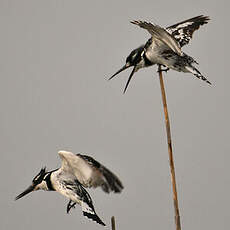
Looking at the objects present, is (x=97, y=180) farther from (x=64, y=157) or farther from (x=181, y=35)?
(x=181, y=35)

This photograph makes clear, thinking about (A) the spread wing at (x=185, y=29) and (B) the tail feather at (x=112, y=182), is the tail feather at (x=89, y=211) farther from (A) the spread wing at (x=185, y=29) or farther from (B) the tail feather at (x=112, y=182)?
(A) the spread wing at (x=185, y=29)

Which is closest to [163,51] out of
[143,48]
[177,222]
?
[143,48]

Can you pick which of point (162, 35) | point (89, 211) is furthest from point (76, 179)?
point (162, 35)

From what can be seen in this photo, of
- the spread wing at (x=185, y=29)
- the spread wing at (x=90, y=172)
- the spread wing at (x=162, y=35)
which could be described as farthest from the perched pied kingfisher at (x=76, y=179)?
the spread wing at (x=185, y=29)

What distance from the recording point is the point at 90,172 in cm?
200

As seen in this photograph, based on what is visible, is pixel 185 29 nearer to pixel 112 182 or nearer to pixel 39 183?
pixel 112 182

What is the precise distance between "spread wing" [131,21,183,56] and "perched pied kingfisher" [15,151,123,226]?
0.54 m

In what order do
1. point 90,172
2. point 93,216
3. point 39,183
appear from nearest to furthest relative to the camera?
point 90,172 < point 93,216 < point 39,183

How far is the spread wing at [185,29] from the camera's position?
2.18 m

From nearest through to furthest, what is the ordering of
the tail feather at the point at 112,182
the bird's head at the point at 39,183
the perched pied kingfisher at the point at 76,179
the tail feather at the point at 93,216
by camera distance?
the tail feather at the point at 112,182 → the perched pied kingfisher at the point at 76,179 → the tail feather at the point at 93,216 → the bird's head at the point at 39,183

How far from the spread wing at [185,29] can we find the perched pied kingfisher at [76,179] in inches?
25.7

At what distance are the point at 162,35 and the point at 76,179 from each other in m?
0.71

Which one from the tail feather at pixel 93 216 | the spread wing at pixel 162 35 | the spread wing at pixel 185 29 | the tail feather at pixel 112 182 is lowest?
the tail feather at pixel 93 216

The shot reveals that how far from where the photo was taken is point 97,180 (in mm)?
1964
